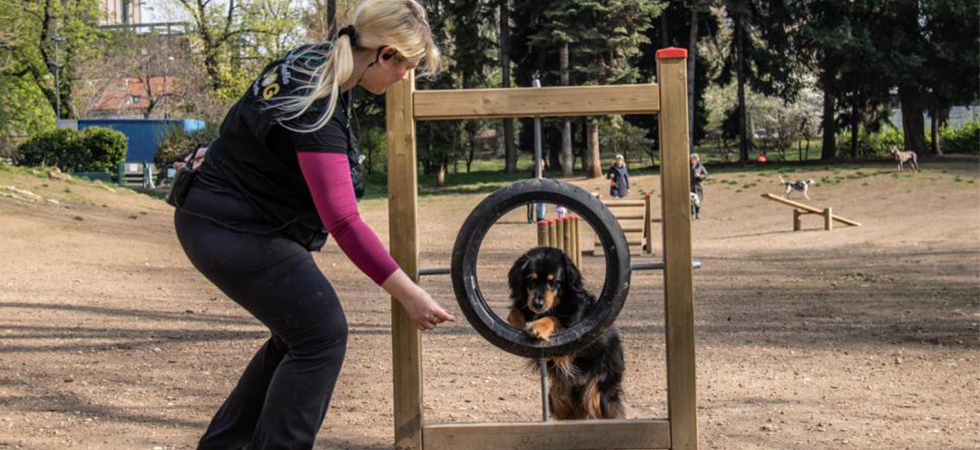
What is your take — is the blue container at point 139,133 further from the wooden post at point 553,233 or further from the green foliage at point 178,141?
the wooden post at point 553,233

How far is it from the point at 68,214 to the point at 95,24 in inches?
1254

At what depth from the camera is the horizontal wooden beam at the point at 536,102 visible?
4.37m

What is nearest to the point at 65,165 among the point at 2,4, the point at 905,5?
the point at 2,4

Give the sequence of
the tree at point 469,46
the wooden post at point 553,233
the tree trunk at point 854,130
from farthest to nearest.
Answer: the tree trunk at point 854,130, the tree at point 469,46, the wooden post at point 553,233

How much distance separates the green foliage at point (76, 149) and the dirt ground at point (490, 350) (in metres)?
20.2

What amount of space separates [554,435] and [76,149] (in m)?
34.9

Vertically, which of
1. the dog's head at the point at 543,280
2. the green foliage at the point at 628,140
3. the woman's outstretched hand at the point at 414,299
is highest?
the green foliage at the point at 628,140

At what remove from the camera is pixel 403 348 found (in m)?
4.49

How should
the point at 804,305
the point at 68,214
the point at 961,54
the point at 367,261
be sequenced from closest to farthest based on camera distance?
1. the point at 367,261
2. the point at 804,305
3. the point at 68,214
4. the point at 961,54

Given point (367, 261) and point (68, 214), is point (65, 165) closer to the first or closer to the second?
point (68, 214)

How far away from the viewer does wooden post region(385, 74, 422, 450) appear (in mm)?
4461

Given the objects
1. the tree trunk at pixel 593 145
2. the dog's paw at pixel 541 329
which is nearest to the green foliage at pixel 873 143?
the tree trunk at pixel 593 145

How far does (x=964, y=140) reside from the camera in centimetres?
4094

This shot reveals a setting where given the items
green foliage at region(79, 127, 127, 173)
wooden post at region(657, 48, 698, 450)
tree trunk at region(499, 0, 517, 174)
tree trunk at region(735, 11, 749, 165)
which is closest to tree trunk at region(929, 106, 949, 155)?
tree trunk at region(735, 11, 749, 165)
